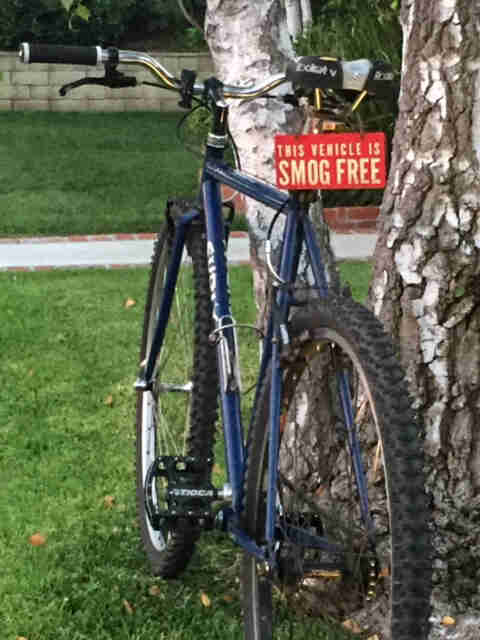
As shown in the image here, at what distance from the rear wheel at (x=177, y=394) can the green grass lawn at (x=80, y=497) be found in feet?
0.50

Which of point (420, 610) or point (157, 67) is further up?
point (157, 67)

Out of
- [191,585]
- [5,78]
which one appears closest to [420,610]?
[191,585]

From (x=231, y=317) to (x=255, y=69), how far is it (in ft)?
3.60

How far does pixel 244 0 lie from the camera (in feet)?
13.4

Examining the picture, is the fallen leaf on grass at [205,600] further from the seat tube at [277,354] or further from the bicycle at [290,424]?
the seat tube at [277,354]

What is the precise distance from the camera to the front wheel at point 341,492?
246cm

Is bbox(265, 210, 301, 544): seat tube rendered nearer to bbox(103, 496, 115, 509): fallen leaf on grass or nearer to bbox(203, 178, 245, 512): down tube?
bbox(203, 178, 245, 512): down tube

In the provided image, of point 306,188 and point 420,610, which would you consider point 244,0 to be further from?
point 420,610

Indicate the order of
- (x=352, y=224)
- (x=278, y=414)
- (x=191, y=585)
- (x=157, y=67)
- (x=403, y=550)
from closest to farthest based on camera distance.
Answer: (x=403, y=550)
(x=278, y=414)
(x=157, y=67)
(x=191, y=585)
(x=352, y=224)

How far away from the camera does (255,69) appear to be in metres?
4.11

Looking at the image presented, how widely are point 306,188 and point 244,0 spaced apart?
1.40 metres

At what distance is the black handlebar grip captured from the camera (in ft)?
10.5

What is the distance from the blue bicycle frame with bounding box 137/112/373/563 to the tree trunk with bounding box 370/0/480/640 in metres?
0.32

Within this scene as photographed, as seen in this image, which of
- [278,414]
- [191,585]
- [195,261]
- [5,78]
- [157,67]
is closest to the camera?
[278,414]
